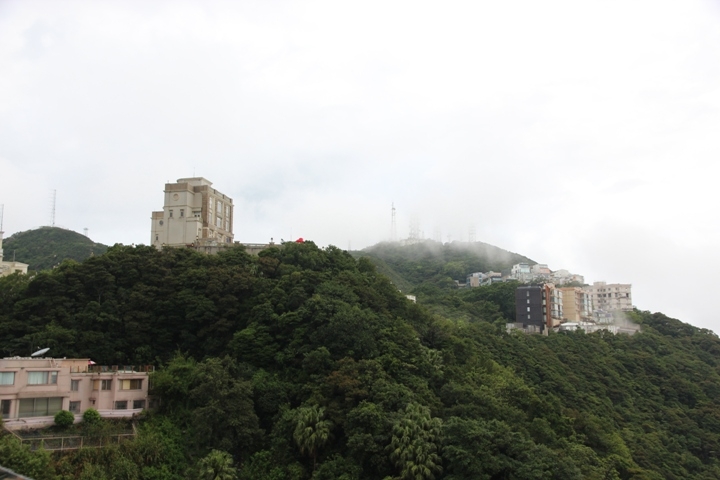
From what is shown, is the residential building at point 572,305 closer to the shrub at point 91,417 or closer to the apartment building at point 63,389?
the apartment building at point 63,389

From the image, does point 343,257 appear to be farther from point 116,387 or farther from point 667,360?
point 667,360

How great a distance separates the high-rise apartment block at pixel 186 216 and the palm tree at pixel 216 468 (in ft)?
64.4

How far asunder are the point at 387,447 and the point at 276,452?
3.81 metres

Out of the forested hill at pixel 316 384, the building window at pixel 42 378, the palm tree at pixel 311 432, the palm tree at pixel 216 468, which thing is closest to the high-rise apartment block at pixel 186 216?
the forested hill at pixel 316 384

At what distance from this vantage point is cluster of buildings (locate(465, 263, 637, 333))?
54.3m

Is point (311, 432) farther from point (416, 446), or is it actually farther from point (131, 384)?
point (131, 384)

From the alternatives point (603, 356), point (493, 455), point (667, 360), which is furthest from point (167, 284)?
point (667, 360)

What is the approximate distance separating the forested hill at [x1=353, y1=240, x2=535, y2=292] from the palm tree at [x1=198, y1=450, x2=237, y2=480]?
1933 inches

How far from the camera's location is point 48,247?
66000mm

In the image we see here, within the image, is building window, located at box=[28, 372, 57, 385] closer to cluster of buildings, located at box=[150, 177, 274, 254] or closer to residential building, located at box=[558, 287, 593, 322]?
cluster of buildings, located at box=[150, 177, 274, 254]

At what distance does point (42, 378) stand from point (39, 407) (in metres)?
0.95

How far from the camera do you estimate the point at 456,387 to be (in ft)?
84.9

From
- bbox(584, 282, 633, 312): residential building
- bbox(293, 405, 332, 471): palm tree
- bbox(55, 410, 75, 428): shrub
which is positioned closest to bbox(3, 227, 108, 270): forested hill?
bbox(55, 410, 75, 428): shrub

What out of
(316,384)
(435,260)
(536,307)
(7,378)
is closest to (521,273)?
(435,260)
